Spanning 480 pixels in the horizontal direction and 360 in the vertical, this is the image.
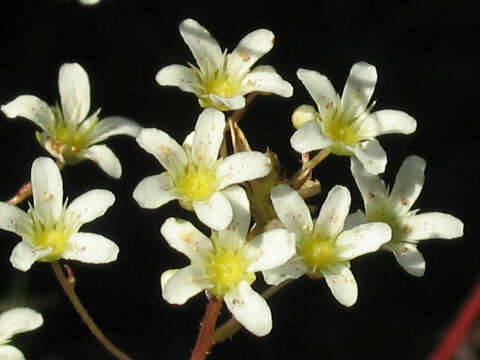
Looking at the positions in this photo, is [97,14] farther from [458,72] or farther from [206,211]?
[206,211]

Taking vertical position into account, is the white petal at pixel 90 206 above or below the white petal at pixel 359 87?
below

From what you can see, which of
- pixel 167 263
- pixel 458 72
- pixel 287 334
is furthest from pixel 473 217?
pixel 167 263

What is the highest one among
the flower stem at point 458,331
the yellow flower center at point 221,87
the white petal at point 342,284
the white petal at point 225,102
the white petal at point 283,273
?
the white petal at point 225,102

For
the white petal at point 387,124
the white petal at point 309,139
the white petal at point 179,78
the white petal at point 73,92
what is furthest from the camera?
the white petal at point 73,92

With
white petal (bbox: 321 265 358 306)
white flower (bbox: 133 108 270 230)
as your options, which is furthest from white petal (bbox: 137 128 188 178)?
white petal (bbox: 321 265 358 306)

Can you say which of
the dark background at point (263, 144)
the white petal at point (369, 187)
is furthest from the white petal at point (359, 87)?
the dark background at point (263, 144)

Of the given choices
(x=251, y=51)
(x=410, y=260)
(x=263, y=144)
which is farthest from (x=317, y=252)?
(x=263, y=144)

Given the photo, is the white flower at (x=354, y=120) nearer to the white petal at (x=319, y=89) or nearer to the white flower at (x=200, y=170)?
the white petal at (x=319, y=89)

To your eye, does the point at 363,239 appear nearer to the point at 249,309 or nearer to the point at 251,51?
the point at 249,309
